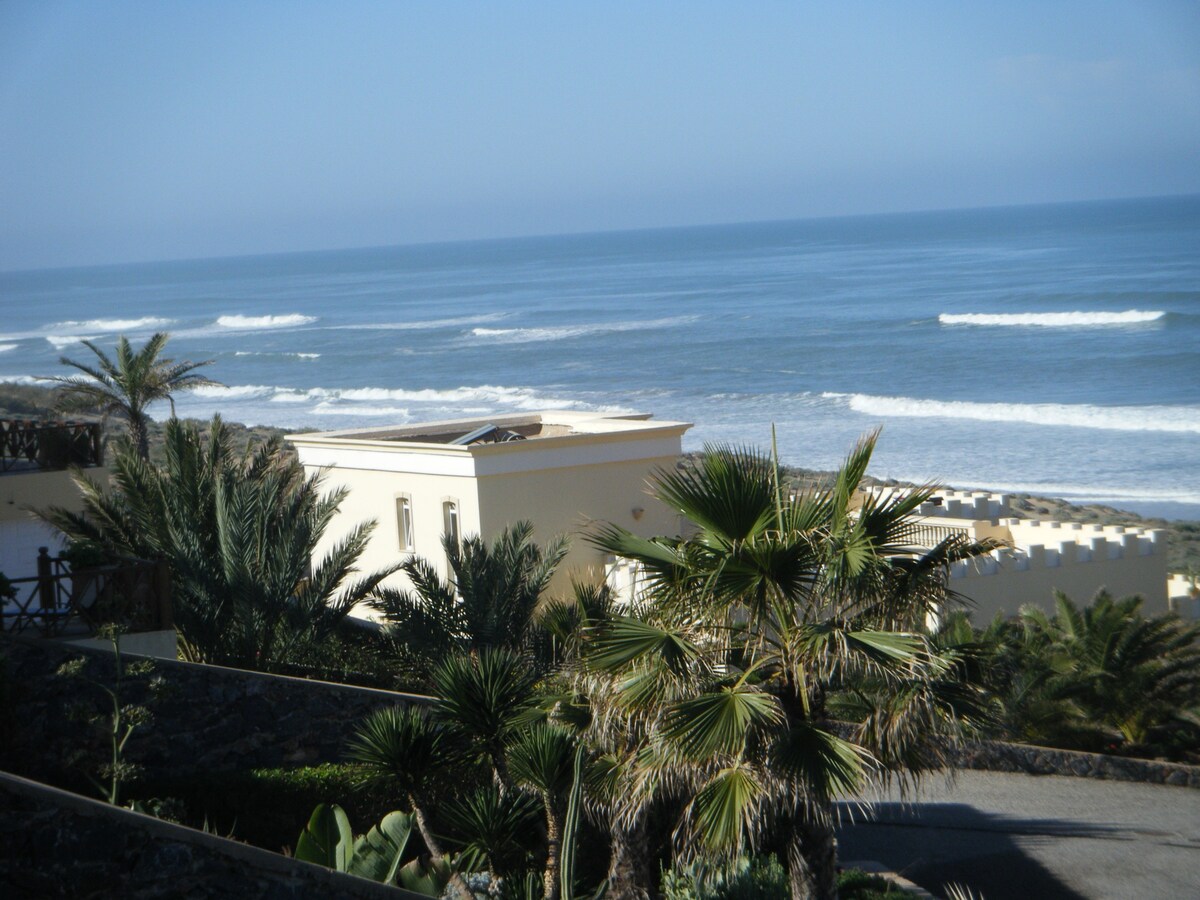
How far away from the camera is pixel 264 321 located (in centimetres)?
10188

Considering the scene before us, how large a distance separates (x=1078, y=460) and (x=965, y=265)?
219 ft

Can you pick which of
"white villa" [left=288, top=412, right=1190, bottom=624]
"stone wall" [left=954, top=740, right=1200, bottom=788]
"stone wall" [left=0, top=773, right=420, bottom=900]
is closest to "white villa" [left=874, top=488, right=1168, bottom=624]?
"white villa" [left=288, top=412, right=1190, bottom=624]

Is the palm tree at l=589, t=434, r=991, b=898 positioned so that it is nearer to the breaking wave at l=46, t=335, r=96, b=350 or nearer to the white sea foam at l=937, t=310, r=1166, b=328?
the white sea foam at l=937, t=310, r=1166, b=328

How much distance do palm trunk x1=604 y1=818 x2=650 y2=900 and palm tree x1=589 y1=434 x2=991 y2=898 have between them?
3.61ft

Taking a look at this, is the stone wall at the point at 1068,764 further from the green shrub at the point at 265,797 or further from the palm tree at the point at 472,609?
the green shrub at the point at 265,797

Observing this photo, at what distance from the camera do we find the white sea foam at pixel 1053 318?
2542 inches

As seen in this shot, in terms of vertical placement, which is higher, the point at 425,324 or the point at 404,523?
the point at 404,523

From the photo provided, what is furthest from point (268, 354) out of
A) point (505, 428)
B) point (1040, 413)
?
point (505, 428)

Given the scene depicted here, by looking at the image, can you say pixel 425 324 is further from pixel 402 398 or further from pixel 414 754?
pixel 414 754

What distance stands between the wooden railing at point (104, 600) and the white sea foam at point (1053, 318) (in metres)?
59.8

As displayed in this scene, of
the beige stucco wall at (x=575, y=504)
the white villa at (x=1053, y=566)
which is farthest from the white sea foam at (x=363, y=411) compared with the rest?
the white villa at (x=1053, y=566)

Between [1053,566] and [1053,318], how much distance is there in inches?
2155

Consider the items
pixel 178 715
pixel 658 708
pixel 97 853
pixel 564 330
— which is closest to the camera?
pixel 97 853

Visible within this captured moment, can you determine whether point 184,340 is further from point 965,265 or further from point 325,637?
point 325,637
